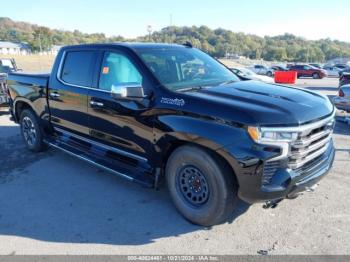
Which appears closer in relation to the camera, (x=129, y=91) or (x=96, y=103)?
(x=129, y=91)

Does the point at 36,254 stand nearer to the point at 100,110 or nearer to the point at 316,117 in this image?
the point at 100,110

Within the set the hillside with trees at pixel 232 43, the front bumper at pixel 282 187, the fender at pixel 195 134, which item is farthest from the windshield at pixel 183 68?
the hillside with trees at pixel 232 43

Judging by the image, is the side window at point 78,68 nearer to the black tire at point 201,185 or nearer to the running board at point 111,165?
the running board at point 111,165

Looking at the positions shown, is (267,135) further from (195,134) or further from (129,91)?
(129,91)

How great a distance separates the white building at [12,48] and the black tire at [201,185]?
11811 centimetres

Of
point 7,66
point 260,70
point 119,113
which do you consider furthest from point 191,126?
point 260,70

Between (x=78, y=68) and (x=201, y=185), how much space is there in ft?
8.73

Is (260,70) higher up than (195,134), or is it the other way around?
(195,134)

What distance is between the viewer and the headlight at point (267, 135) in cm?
297

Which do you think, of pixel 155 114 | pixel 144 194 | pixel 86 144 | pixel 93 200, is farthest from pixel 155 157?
pixel 86 144

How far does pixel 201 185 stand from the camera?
11.6ft

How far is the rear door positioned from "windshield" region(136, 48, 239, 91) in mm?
999

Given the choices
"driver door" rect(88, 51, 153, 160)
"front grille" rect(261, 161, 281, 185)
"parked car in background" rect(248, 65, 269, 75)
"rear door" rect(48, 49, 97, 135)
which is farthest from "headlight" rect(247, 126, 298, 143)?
"parked car in background" rect(248, 65, 269, 75)

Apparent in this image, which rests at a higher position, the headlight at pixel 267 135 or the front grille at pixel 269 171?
the headlight at pixel 267 135
